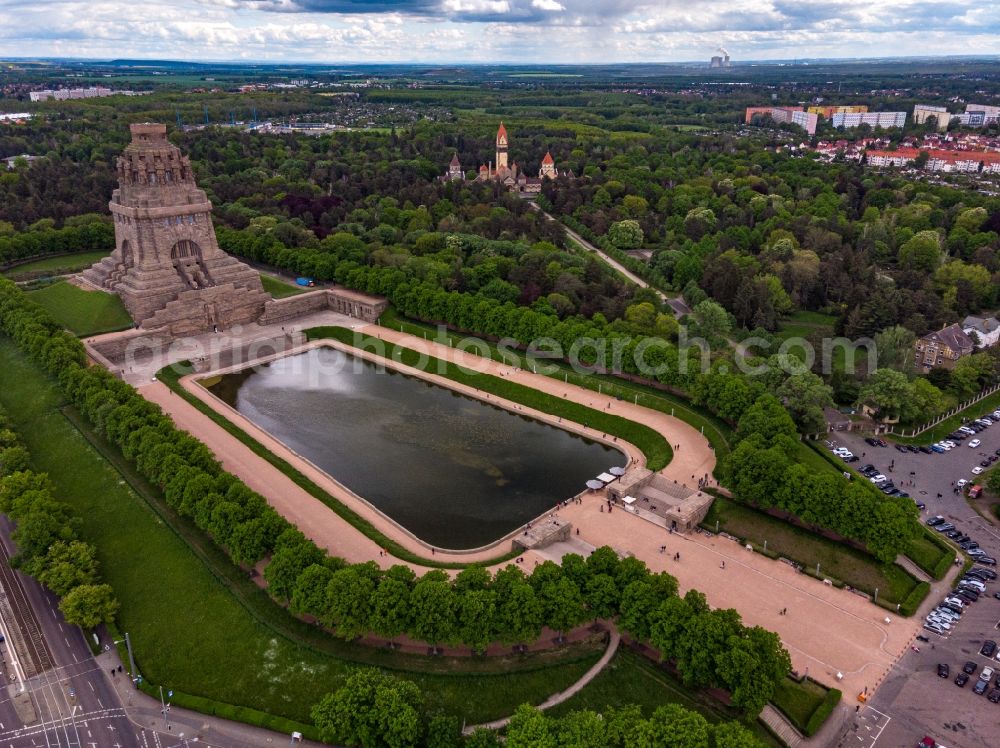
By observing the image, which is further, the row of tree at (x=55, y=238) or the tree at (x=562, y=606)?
the row of tree at (x=55, y=238)

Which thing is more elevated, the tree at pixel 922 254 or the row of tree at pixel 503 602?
the tree at pixel 922 254

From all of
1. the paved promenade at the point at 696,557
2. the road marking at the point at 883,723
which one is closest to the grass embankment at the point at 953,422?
the paved promenade at the point at 696,557

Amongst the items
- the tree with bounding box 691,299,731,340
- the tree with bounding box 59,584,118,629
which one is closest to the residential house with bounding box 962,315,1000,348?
the tree with bounding box 691,299,731,340

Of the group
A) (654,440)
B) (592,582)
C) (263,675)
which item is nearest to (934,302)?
(654,440)

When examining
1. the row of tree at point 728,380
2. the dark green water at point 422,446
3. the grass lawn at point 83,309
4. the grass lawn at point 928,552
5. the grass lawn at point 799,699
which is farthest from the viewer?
the grass lawn at point 83,309

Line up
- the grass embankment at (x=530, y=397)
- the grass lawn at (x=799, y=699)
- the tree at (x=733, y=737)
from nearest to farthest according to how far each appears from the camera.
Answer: the tree at (x=733, y=737), the grass lawn at (x=799, y=699), the grass embankment at (x=530, y=397)

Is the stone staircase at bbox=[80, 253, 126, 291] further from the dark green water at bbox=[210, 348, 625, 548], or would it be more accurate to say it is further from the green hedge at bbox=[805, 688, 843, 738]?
the green hedge at bbox=[805, 688, 843, 738]

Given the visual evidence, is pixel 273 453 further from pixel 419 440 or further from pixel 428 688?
pixel 428 688

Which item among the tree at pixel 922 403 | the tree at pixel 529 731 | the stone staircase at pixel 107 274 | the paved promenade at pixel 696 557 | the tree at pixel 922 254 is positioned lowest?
the paved promenade at pixel 696 557

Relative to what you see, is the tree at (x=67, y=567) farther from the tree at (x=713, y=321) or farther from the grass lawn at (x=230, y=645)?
the tree at (x=713, y=321)

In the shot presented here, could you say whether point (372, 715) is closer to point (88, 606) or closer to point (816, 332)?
point (88, 606)
